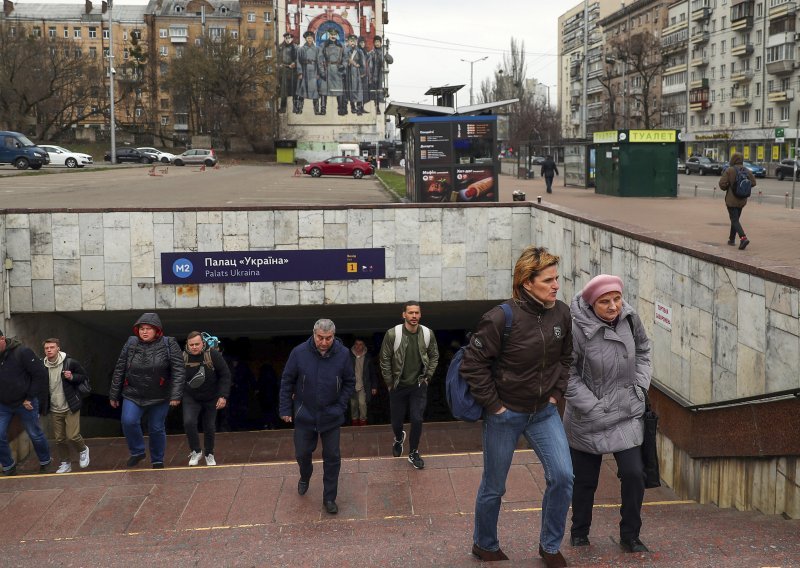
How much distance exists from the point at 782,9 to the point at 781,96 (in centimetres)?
588

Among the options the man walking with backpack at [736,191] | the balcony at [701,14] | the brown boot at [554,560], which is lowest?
the brown boot at [554,560]

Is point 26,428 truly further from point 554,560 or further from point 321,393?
point 554,560

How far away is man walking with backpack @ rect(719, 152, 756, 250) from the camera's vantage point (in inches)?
433

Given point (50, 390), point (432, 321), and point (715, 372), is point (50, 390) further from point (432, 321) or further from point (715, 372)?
point (432, 321)

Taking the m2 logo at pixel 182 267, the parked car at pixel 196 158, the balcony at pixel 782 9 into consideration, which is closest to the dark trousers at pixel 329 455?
the m2 logo at pixel 182 267

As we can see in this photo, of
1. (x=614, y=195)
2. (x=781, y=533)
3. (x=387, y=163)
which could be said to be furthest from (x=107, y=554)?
(x=387, y=163)

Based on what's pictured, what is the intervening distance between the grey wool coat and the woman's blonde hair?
16.1 inches

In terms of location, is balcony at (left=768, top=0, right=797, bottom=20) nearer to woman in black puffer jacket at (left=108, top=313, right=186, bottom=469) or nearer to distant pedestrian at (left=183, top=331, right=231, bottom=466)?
distant pedestrian at (left=183, top=331, right=231, bottom=466)

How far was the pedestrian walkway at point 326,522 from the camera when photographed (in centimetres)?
473

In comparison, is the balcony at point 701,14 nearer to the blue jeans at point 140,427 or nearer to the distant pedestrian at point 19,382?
the blue jeans at point 140,427

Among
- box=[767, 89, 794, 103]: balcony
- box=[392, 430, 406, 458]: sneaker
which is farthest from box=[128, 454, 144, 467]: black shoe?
box=[767, 89, 794, 103]: balcony

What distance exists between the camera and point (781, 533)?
477 centimetres

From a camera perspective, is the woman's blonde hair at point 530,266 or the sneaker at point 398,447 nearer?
the woman's blonde hair at point 530,266

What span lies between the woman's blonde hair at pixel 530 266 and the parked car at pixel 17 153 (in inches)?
1562
